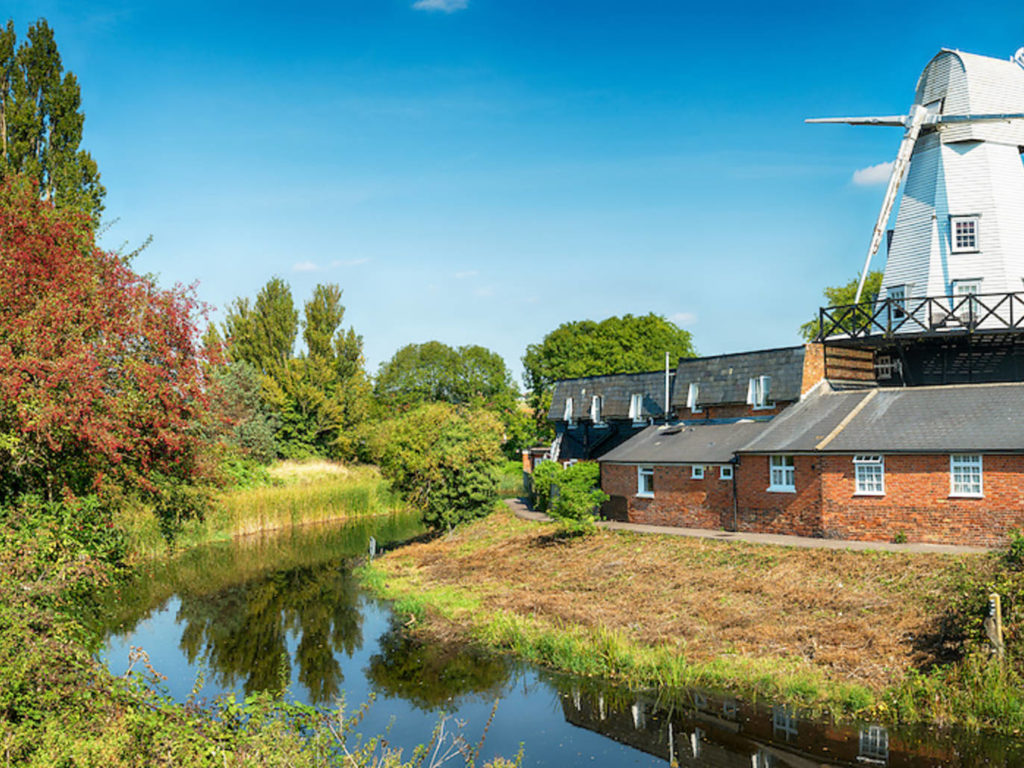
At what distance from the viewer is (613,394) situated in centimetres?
4081

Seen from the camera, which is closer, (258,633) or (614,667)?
(614,667)

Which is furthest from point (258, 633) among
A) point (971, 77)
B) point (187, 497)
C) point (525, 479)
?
point (971, 77)

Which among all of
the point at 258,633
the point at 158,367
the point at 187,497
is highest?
the point at 158,367

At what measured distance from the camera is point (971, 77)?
2994 centimetres

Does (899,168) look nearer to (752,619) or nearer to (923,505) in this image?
(923,505)

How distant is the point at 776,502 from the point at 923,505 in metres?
4.73

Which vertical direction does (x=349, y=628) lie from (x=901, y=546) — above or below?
below

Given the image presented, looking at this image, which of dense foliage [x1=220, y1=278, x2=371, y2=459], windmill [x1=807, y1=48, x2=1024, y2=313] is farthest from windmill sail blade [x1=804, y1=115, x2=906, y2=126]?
dense foliage [x1=220, y1=278, x2=371, y2=459]

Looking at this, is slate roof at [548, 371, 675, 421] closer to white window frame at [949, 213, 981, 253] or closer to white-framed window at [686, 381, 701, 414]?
white-framed window at [686, 381, 701, 414]

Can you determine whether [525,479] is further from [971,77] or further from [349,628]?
[971,77]

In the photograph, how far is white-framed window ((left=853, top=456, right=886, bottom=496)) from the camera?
2423cm

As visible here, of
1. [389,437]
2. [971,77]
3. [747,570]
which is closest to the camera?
[747,570]

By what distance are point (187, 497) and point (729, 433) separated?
851 inches

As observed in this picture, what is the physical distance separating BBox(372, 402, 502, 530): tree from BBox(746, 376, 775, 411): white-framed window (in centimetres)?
1086
